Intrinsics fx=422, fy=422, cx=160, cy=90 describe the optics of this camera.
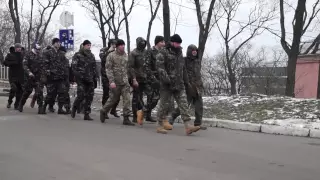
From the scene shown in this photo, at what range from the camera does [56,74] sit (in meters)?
11.3

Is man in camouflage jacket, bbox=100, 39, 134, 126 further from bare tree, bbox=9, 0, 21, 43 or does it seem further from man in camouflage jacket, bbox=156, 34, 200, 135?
bare tree, bbox=9, 0, 21, 43

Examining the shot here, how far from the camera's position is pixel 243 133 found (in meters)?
9.20

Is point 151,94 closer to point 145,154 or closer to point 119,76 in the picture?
point 119,76

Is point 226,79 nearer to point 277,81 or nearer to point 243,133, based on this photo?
point 277,81

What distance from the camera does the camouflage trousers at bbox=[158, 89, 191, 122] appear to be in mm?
8320

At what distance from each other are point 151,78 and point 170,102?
47.2 inches

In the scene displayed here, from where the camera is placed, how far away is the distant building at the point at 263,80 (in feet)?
111

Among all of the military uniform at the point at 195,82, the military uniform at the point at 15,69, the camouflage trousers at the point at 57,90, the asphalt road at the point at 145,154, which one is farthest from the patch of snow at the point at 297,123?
the military uniform at the point at 15,69

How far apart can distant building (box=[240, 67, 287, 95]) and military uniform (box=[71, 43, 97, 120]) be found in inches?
887

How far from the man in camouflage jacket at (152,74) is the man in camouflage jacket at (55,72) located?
2712mm


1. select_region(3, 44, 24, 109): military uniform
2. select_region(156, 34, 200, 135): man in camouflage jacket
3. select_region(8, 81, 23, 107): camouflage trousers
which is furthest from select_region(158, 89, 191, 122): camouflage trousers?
select_region(8, 81, 23, 107): camouflage trousers

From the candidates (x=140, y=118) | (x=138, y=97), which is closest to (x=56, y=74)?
(x=138, y=97)

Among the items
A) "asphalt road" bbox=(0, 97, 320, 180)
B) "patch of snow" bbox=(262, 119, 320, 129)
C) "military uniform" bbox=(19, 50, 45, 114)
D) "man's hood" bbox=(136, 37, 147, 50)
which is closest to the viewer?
"asphalt road" bbox=(0, 97, 320, 180)

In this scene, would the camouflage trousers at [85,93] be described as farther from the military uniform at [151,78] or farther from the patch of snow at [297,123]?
the patch of snow at [297,123]
